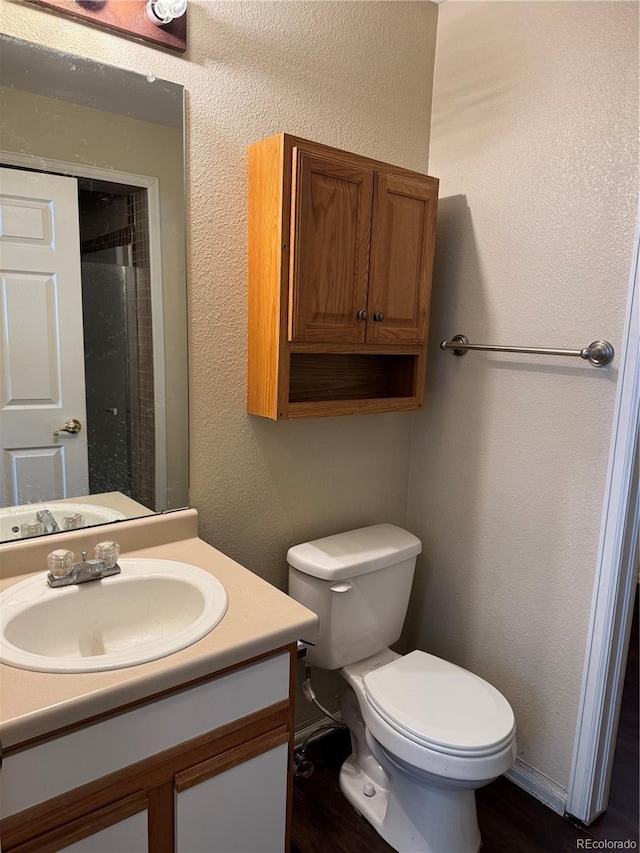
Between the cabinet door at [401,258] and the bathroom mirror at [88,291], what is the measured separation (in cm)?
53

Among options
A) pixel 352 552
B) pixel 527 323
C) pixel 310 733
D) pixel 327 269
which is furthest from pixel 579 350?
pixel 310 733

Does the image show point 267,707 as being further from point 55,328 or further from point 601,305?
point 601,305

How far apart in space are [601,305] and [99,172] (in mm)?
1275

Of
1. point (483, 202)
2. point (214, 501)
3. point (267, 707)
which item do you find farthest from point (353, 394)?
point (267, 707)

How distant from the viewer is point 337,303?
5.07 feet

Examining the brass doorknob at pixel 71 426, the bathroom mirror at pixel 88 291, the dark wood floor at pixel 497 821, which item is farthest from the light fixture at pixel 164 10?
the dark wood floor at pixel 497 821

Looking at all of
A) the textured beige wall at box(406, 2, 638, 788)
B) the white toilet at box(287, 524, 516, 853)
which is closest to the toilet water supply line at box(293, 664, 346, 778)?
the white toilet at box(287, 524, 516, 853)

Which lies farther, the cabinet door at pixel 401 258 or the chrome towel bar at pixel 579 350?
the cabinet door at pixel 401 258

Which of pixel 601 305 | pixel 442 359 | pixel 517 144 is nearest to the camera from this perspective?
pixel 601 305

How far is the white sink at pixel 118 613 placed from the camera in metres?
1.07

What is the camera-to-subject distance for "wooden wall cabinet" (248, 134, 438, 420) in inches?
56.6

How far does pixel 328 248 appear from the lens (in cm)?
150

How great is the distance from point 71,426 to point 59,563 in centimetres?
32

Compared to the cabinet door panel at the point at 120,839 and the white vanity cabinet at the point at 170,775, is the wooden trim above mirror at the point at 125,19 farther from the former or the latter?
the cabinet door panel at the point at 120,839
